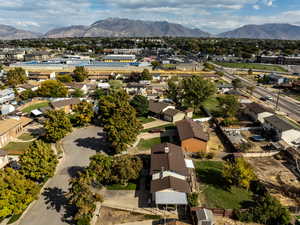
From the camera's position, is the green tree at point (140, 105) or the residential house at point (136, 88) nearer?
the green tree at point (140, 105)

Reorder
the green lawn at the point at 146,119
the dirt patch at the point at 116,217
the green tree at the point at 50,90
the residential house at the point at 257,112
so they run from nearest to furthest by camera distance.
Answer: the dirt patch at the point at 116,217, the residential house at the point at 257,112, the green lawn at the point at 146,119, the green tree at the point at 50,90

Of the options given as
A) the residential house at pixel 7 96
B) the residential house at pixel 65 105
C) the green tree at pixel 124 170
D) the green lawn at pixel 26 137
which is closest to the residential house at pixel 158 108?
the residential house at pixel 65 105

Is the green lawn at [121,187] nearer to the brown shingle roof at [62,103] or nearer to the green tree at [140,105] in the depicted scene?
the green tree at [140,105]

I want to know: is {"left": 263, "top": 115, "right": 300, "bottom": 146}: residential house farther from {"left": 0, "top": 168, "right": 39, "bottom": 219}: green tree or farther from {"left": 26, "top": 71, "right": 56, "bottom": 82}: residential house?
{"left": 26, "top": 71, "right": 56, "bottom": 82}: residential house

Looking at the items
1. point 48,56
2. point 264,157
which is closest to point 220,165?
point 264,157

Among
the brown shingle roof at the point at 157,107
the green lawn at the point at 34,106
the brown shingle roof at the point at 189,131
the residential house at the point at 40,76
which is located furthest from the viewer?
the residential house at the point at 40,76

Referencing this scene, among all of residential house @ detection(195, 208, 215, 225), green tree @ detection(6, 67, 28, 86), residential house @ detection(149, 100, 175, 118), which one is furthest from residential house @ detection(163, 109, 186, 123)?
green tree @ detection(6, 67, 28, 86)

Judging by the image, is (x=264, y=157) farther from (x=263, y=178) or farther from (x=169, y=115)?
(x=169, y=115)

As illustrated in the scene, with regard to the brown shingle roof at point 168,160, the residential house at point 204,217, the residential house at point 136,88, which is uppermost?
the residential house at point 136,88

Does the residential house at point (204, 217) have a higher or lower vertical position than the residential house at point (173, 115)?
lower
